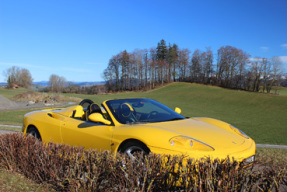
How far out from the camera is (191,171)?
2.39m

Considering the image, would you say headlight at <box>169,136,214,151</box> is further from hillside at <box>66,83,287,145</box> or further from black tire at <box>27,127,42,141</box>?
hillside at <box>66,83,287,145</box>

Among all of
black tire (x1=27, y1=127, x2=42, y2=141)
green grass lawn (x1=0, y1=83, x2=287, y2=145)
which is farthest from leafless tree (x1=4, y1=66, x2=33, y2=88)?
black tire (x1=27, y1=127, x2=42, y2=141)

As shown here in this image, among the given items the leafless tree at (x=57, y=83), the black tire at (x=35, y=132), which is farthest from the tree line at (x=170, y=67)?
the black tire at (x=35, y=132)

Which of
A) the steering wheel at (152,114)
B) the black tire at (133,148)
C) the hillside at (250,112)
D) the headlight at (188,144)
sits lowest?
A: the hillside at (250,112)

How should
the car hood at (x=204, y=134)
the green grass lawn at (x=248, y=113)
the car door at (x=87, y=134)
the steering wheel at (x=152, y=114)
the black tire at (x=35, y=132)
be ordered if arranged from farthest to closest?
the green grass lawn at (x=248, y=113)
the black tire at (x=35, y=132)
the steering wheel at (x=152, y=114)
the car door at (x=87, y=134)
the car hood at (x=204, y=134)

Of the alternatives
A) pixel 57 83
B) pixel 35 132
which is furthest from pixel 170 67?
pixel 35 132

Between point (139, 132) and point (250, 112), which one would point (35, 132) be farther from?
point (250, 112)

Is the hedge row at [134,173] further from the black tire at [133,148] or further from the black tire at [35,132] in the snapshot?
the black tire at [35,132]

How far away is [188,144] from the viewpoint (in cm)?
322

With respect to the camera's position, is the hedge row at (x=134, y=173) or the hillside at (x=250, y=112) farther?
the hillside at (x=250, y=112)

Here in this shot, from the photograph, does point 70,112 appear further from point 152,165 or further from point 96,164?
point 152,165

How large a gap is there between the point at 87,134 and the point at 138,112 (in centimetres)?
112

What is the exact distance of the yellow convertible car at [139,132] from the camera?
3.23 metres

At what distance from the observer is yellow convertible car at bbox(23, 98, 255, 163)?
3.23m
